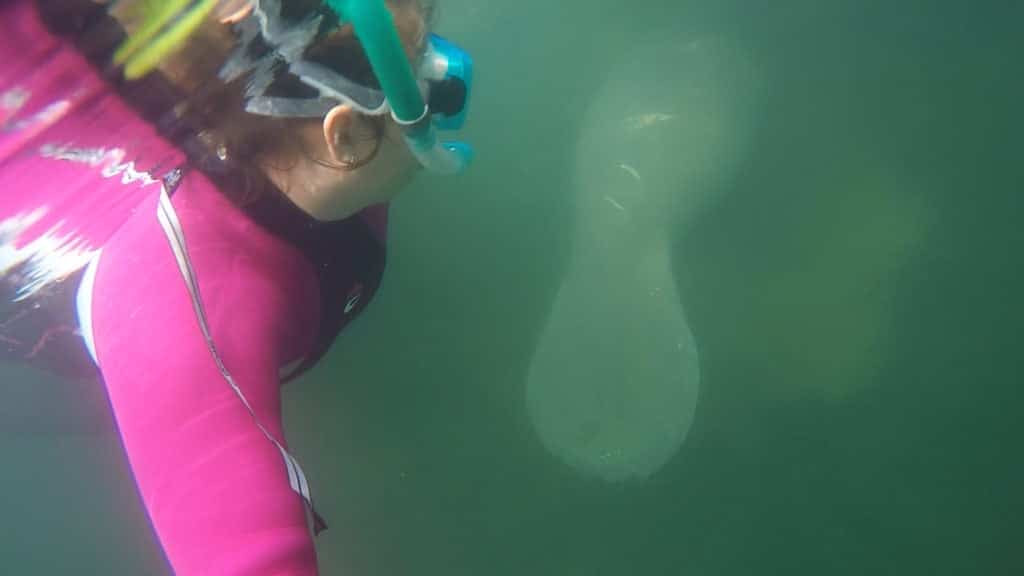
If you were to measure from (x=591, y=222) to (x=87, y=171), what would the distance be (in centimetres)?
207

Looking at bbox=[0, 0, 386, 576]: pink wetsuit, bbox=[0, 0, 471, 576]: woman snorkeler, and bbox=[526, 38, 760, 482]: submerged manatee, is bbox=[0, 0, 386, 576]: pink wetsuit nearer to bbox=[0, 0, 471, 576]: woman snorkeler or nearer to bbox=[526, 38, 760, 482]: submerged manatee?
bbox=[0, 0, 471, 576]: woman snorkeler

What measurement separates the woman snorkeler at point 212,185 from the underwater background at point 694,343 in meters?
1.17

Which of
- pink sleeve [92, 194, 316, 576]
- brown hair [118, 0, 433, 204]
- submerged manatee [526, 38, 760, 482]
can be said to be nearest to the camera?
pink sleeve [92, 194, 316, 576]

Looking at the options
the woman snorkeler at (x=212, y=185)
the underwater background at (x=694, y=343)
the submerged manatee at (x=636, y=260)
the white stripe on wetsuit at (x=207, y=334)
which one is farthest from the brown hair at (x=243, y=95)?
the submerged manatee at (x=636, y=260)

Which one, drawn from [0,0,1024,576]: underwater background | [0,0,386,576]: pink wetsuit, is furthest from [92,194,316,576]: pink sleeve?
[0,0,1024,576]: underwater background

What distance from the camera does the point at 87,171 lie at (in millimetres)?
1466

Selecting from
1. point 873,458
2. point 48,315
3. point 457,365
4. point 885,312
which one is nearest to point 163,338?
point 48,315

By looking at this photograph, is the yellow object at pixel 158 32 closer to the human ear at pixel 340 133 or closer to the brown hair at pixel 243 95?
the brown hair at pixel 243 95

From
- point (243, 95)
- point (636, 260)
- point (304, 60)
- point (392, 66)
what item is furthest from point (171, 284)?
point (636, 260)

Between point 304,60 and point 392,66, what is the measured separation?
0.23 metres

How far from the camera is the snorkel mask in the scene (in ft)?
3.63

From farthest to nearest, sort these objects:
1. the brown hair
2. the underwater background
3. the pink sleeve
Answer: the underwater background, the brown hair, the pink sleeve

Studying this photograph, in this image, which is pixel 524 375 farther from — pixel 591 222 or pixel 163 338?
pixel 163 338

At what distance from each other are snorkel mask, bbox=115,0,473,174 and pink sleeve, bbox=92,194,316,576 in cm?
36
